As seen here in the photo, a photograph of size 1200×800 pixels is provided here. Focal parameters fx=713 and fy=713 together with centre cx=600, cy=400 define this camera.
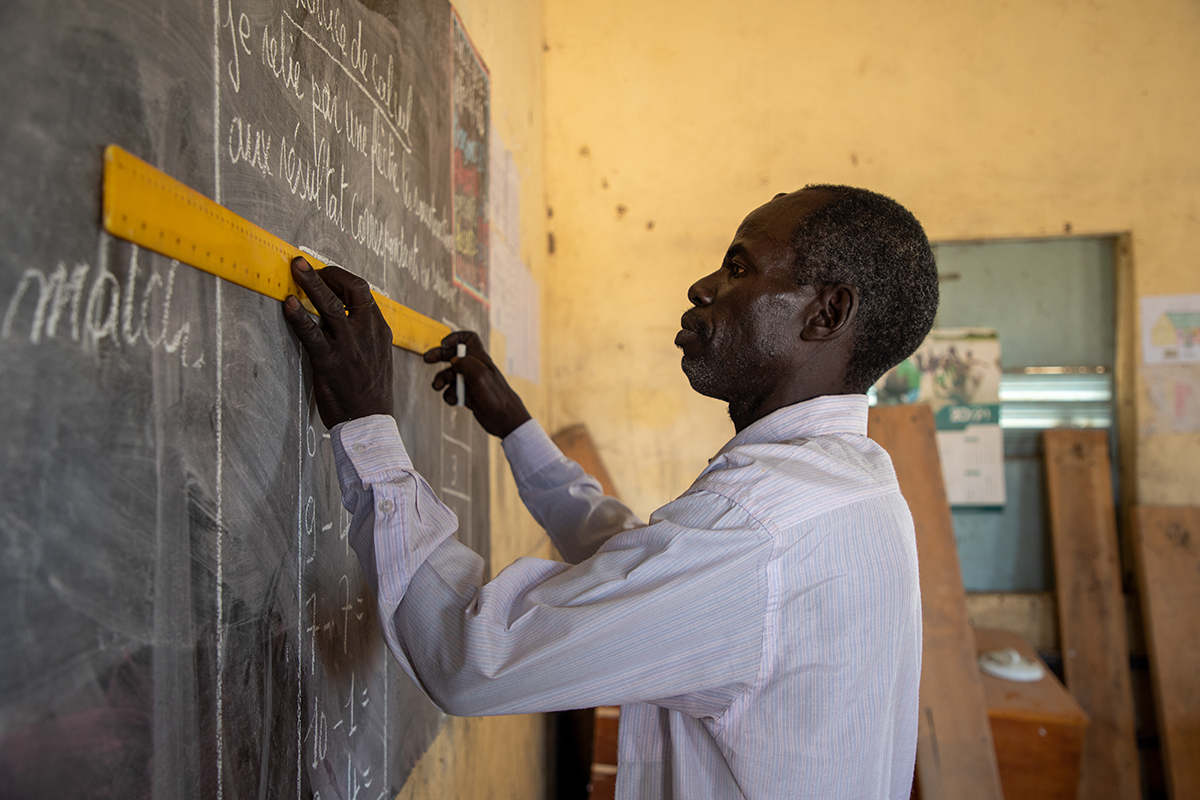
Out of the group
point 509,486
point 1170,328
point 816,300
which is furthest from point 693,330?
point 1170,328

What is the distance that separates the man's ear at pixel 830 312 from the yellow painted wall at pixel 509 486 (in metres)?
1.07

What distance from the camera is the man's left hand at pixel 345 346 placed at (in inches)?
32.9

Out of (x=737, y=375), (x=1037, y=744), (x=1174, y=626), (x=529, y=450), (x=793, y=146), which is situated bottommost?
(x=1037, y=744)

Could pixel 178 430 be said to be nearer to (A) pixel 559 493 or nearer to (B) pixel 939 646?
(A) pixel 559 493

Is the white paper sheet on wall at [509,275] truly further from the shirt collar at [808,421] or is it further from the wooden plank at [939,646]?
the wooden plank at [939,646]

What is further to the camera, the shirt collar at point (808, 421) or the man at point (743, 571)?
the shirt collar at point (808, 421)

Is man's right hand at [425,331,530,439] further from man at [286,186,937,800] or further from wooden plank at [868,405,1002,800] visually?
wooden plank at [868,405,1002,800]

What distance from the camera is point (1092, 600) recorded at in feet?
9.75

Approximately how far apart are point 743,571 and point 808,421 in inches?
12.8

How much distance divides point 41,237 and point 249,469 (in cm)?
34

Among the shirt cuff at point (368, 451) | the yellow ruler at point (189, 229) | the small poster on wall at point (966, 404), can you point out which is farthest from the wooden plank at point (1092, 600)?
the yellow ruler at point (189, 229)

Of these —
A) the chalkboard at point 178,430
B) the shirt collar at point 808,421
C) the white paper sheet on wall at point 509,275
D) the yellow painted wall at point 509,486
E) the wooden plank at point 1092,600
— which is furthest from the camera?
the wooden plank at point 1092,600

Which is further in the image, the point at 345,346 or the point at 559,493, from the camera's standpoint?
the point at 559,493

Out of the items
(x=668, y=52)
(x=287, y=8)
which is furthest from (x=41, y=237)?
(x=668, y=52)
